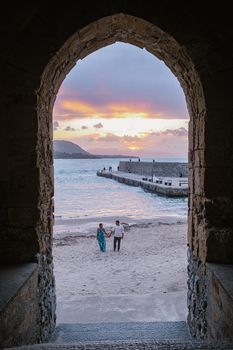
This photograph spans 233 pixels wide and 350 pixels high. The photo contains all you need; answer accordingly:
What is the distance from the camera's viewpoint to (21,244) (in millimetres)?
3451

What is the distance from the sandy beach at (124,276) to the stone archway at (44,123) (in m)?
2.33

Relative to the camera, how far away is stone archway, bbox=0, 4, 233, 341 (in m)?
3.31

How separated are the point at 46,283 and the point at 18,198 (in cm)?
99

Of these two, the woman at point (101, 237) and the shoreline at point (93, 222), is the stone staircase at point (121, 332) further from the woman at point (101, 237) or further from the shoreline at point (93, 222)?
the shoreline at point (93, 222)

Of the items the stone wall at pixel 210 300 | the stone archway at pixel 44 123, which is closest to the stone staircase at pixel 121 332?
the stone wall at pixel 210 300

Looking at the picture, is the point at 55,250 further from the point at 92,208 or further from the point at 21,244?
the point at 92,208

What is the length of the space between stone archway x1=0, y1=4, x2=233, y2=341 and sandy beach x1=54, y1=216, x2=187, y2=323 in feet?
7.65

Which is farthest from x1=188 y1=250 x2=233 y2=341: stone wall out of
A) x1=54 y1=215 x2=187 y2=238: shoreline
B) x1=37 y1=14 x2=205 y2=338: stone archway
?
x1=54 y1=215 x2=187 y2=238: shoreline

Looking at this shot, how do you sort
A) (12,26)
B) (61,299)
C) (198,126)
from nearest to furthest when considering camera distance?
1. (12,26)
2. (198,126)
3. (61,299)

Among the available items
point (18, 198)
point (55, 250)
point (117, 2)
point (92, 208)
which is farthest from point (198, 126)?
point (92, 208)

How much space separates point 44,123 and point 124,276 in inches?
226

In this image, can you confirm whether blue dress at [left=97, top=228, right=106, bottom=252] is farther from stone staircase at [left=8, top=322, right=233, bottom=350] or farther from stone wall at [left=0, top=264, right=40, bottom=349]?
stone wall at [left=0, top=264, right=40, bottom=349]

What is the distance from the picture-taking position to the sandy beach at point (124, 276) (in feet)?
19.2

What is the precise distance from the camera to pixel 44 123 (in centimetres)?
372
